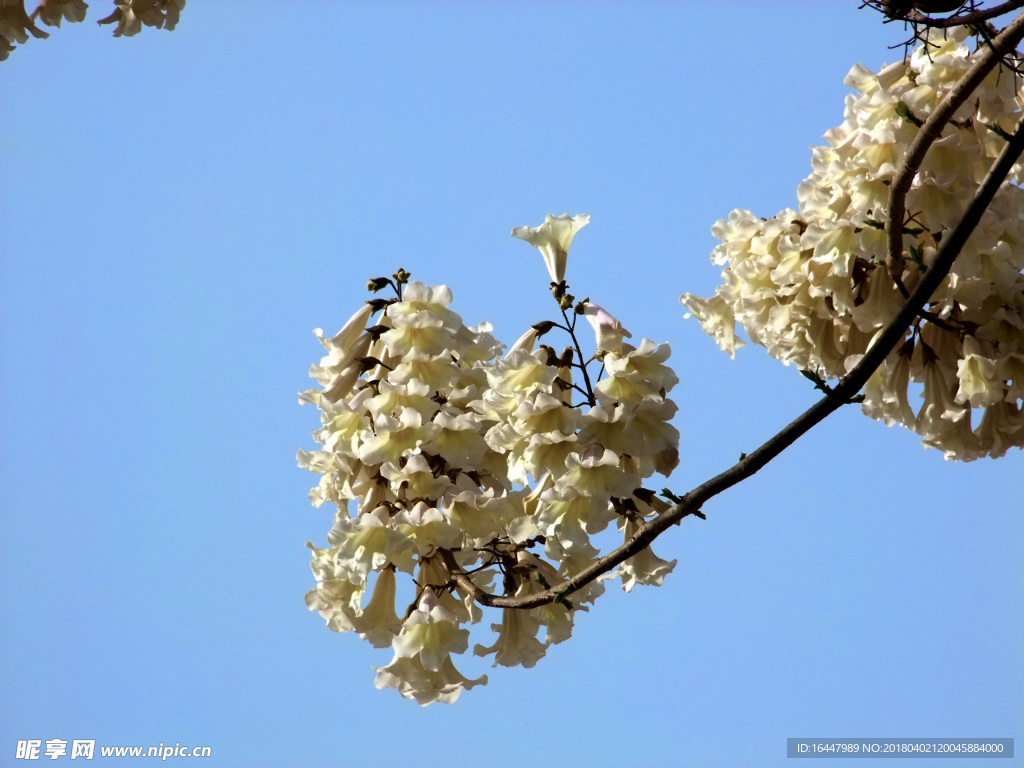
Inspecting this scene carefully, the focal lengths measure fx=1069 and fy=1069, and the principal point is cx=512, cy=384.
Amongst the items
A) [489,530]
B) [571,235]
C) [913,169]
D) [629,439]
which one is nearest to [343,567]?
[489,530]

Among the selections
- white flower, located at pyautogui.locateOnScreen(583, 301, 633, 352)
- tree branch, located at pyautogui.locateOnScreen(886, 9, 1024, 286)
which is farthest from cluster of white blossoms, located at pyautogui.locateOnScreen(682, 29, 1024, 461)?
white flower, located at pyautogui.locateOnScreen(583, 301, 633, 352)

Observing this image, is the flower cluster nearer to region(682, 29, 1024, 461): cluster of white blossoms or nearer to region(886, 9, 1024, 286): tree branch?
region(682, 29, 1024, 461): cluster of white blossoms

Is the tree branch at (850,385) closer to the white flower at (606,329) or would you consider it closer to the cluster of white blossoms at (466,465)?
the cluster of white blossoms at (466,465)

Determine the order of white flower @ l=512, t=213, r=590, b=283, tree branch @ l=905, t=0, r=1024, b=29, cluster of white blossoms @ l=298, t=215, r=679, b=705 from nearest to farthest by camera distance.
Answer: tree branch @ l=905, t=0, r=1024, b=29
cluster of white blossoms @ l=298, t=215, r=679, b=705
white flower @ l=512, t=213, r=590, b=283

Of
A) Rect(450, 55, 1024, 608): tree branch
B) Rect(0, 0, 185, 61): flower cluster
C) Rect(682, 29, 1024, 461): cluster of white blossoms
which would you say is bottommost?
Rect(450, 55, 1024, 608): tree branch

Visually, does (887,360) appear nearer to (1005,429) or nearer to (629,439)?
(1005,429)

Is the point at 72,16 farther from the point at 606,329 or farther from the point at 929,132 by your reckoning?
the point at 929,132

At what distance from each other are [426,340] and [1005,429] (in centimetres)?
230

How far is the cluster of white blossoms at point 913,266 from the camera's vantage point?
13.1 ft

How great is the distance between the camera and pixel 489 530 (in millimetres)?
4066

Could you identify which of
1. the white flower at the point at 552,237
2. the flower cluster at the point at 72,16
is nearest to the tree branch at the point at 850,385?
the white flower at the point at 552,237

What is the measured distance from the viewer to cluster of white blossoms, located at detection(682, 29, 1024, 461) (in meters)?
3.98

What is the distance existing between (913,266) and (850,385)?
888 millimetres

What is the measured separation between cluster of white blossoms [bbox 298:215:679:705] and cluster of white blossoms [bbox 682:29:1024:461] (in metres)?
0.89
